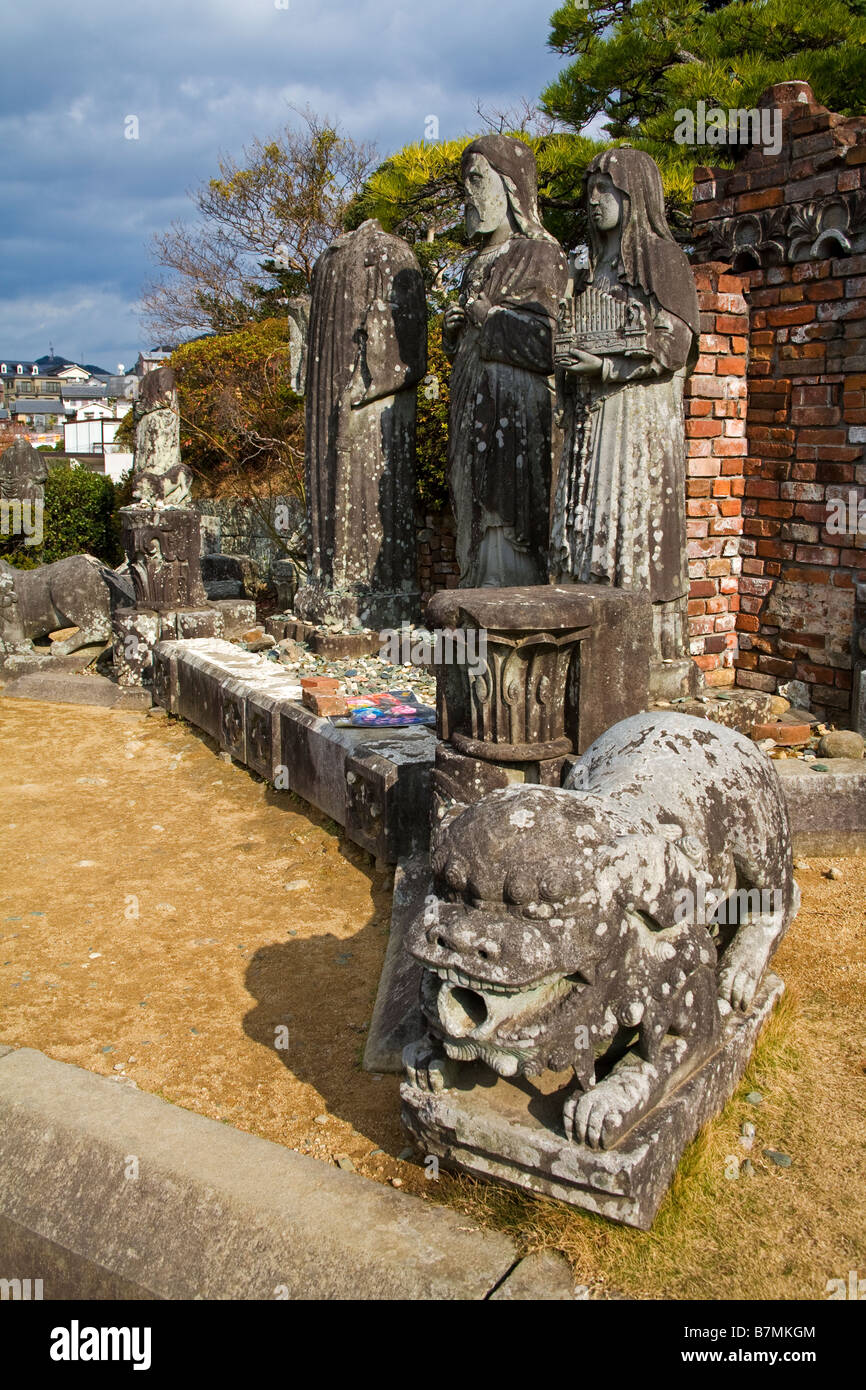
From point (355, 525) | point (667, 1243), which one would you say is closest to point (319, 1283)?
point (667, 1243)

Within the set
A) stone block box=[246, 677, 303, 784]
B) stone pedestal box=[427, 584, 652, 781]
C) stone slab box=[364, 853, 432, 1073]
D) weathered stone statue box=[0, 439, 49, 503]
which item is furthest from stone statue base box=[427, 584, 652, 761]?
weathered stone statue box=[0, 439, 49, 503]

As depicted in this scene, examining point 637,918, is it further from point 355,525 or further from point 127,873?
point 355,525

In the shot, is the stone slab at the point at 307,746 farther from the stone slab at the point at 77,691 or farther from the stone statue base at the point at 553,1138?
the stone statue base at the point at 553,1138

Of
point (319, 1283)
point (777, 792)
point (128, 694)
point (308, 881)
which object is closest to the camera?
point (319, 1283)

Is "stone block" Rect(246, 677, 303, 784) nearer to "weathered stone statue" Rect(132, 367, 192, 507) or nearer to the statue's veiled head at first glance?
the statue's veiled head

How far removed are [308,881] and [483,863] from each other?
8.56 ft

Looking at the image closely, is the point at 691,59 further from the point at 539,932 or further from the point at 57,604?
the point at 539,932

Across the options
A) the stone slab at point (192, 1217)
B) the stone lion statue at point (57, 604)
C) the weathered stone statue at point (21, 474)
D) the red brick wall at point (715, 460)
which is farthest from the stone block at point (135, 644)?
the stone slab at point (192, 1217)

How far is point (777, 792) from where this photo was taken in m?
2.94

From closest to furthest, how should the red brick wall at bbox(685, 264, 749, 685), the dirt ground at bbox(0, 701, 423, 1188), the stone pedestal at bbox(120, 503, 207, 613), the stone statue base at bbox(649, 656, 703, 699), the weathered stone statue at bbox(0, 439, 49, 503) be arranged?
1. the dirt ground at bbox(0, 701, 423, 1188)
2. the stone statue base at bbox(649, 656, 703, 699)
3. the red brick wall at bbox(685, 264, 749, 685)
4. the stone pedestal at bbox(120, 503, 207, 613)
5. the weathered stone statue at bbox(0, 439, 49, 503)

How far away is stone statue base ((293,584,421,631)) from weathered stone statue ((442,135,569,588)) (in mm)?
1438

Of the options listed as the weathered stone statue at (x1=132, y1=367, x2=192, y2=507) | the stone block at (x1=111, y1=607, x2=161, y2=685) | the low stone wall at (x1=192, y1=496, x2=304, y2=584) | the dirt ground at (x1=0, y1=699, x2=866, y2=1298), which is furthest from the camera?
the low stone wall at (x1=192, y1=496, x2=304, y2=584)

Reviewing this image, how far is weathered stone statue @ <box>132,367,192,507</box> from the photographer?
29.9 ft

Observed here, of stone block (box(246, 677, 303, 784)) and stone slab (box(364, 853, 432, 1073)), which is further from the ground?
stone block (box(246, 677, 303, 784))
